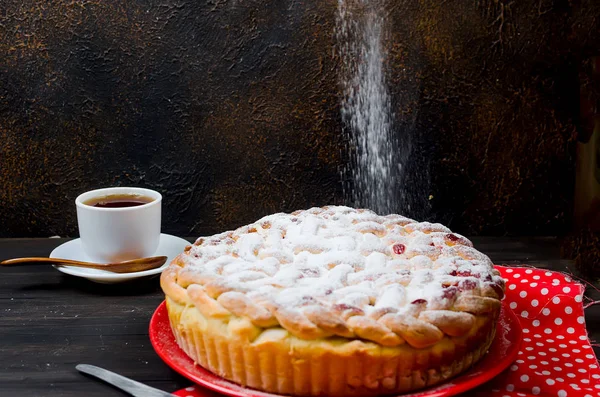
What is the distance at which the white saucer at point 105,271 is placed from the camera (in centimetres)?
124

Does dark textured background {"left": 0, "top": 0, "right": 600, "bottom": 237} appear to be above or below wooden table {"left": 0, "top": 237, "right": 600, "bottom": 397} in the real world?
above

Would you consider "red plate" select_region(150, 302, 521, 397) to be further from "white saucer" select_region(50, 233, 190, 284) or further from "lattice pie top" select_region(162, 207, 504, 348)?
"white saucer" select_region(50, 233, 190, 284)

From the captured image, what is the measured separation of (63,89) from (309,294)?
2.95 feet

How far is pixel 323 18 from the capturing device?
1.47 m

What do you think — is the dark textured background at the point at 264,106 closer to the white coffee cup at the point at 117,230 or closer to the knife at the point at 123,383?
the white coffee cup at the point at 117,230

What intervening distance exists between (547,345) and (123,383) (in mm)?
636

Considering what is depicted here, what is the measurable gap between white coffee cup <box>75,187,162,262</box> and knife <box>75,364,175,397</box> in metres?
0.36

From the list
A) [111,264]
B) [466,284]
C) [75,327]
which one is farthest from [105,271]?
[466,284]

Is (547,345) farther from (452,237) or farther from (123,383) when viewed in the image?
(123,383)

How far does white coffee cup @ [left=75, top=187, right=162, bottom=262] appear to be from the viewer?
1.27 m

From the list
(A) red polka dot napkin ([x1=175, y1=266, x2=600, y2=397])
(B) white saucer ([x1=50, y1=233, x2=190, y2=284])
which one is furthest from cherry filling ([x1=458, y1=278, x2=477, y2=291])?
(B) white saucer ([x1=50, y1=233, x2=190, y2=284])

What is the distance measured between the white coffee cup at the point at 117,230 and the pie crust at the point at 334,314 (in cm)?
27

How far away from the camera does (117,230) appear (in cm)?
128

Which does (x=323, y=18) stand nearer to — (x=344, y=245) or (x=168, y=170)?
(x=168, y=170)
